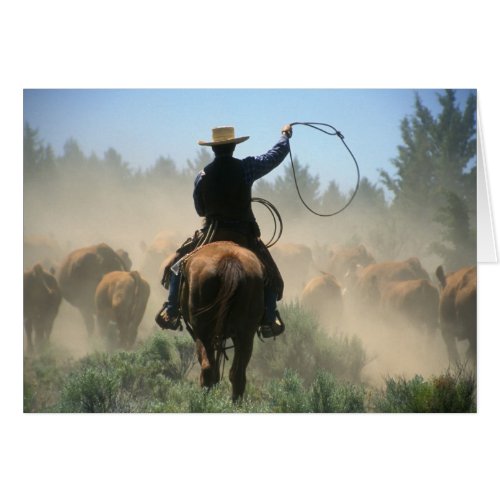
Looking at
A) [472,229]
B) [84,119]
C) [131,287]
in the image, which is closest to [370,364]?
[472,229]

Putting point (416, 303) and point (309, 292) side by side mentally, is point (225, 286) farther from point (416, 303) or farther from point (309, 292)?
point (416, 303)

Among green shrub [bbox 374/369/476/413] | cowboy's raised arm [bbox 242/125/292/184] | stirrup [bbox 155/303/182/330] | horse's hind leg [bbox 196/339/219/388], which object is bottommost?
green shrub [bbox 374/369/476/413]

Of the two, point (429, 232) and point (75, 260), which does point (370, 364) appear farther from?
point (75, 260)

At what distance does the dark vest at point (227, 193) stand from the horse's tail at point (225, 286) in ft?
2.60

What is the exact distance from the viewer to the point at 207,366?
1267 cm

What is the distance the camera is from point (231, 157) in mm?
13320

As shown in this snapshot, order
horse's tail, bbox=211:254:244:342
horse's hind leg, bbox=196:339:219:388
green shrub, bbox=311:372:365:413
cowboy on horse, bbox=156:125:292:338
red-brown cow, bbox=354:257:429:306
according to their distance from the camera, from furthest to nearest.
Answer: red-brown cow, bbox=354:257:429:306, green shrub, bbox=311:372:365:413, cowboy on horse, bbox=156:125:292:338, horse's hind leg, bbox=196:339:219:388, horse's tail, bbox=211:254:244:342

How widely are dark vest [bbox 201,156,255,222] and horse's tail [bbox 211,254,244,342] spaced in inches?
31.2

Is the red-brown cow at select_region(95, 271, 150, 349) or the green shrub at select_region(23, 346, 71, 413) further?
the red-brown cow at select_region(95, 271, 150, 349)

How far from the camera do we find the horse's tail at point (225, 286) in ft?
40.7

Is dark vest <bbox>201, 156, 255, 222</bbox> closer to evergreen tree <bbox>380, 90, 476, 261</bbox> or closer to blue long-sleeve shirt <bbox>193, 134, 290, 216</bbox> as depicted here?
blue long-sleeve shirt <bbox>193, 134, 290, 216</bbox>

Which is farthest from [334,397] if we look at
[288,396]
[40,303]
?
[40,303]

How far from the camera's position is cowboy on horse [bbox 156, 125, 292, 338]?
13.1 metres

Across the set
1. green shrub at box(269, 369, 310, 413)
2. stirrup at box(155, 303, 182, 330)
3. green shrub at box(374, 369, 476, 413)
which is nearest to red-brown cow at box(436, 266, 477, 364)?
green shrub at box(374, 369, 476, 413)
